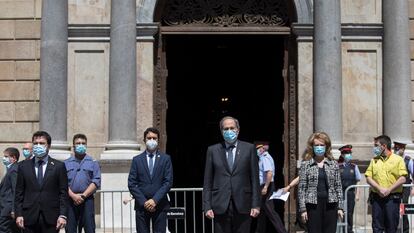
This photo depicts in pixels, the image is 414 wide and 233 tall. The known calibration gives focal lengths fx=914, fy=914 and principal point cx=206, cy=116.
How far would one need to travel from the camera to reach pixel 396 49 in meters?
17.3

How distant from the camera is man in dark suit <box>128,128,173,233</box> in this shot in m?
12.6

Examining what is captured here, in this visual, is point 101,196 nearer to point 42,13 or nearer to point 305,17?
point 42,13

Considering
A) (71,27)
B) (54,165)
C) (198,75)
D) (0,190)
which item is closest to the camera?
(54,165)

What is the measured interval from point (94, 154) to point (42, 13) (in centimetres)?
284

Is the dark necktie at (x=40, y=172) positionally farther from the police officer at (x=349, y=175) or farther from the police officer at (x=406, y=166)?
the police officer at (x=406, y=166)

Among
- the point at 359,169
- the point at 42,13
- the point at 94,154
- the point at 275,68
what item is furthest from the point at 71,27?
the point at 275,68

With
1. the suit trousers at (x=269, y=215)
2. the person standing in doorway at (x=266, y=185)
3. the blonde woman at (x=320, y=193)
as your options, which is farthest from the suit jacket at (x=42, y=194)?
the suit trousers at (x=269, y=215)

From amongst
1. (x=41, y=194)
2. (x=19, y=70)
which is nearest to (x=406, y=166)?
(x=41, y=194)

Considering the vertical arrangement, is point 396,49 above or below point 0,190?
above

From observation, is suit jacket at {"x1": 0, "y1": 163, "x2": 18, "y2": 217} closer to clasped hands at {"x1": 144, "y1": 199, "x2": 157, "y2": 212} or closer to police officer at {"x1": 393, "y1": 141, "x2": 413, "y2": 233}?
clasped hands at {"x1": 144, "y1": 199, "x2": 157, "y2": 212}

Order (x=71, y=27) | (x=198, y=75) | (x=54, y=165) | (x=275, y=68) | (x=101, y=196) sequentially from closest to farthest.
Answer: (x=54, y=165)
(x=101, y=196)
(x=71, y=27)
(x=275, y=68)
(x=198, y=75)

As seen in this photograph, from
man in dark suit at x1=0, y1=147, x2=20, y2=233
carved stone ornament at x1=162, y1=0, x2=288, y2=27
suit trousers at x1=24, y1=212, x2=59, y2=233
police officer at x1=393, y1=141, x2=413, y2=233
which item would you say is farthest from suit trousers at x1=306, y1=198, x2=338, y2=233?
carved stone ornament at x1=162, y1=0, x2=288, y2=27

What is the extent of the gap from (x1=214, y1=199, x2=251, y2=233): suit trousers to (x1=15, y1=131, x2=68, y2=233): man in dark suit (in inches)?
76.6

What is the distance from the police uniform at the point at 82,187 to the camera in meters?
13.7
